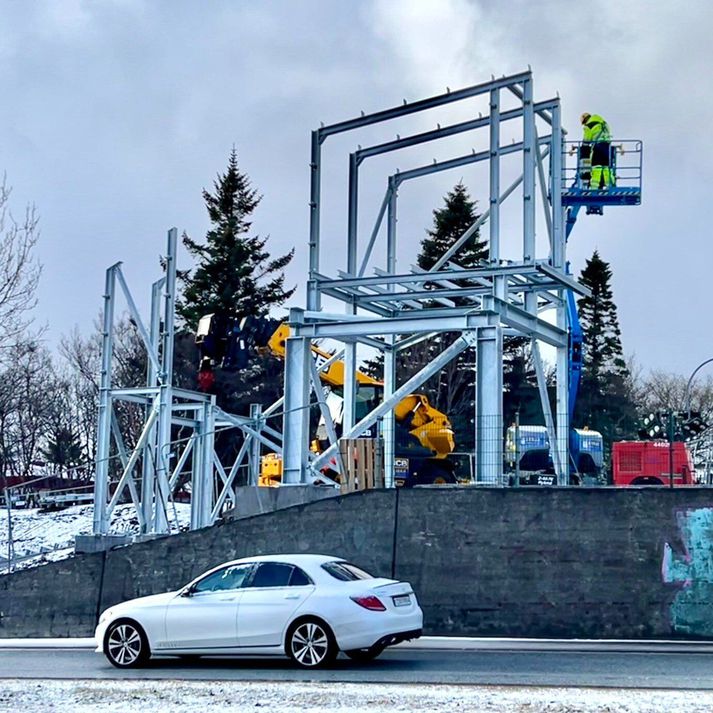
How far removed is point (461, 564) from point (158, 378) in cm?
922

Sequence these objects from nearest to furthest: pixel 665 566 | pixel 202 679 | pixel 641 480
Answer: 1. pixel 202 679
2. pixel 665 566
3. pixel 641 480

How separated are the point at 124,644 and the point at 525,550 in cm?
780

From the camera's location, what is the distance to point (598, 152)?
31047 mm

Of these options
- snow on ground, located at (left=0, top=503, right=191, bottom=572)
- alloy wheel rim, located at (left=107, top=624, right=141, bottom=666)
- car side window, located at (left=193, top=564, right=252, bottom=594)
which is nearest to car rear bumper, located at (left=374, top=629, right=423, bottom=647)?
car side window, located at (left=193, top=564, right=252, bottom=594)

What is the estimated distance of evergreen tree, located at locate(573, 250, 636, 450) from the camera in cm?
6625

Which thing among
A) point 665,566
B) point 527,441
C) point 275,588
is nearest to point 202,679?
point 275,588

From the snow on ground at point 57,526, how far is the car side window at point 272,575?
16.1m

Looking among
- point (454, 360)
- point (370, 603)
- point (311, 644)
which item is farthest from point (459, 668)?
point (454, 360)

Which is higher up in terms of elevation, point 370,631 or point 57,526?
point 57,526

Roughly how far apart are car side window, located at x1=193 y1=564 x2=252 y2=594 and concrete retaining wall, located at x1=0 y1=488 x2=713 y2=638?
5.82 meters

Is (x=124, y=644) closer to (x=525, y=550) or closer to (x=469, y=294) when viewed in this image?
(x=525, y=550)

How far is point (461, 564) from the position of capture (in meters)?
22.1

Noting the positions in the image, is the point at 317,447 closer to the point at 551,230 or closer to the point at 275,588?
the point at 551,230

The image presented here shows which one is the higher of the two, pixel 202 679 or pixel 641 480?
pixel 641 480
